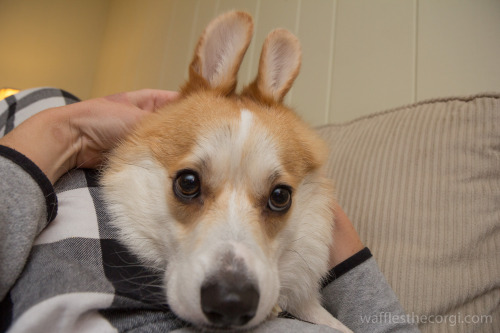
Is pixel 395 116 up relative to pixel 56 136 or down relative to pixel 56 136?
up

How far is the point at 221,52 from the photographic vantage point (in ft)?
3.35

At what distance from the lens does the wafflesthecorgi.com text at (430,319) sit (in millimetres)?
Result: 767

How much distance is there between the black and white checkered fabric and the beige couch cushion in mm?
637

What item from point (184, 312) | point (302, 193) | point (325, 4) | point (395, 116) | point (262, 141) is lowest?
point (184, 312)


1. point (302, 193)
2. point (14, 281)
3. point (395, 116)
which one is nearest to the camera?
point (14, 281)

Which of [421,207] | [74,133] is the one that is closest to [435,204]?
[421,207]

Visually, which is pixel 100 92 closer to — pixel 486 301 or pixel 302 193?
pixel 302 193

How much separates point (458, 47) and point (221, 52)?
93 cm

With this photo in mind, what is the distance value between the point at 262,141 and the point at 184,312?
16.3 inches

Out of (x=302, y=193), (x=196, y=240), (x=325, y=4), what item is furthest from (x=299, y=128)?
(x=325, y=4)

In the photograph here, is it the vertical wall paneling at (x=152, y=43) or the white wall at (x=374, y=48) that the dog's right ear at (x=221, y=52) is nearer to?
the white wall at (x=374, y=48)

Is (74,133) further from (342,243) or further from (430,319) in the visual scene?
(430,319)

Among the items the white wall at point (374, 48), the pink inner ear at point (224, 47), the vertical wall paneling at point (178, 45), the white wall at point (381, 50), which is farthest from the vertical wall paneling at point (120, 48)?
the pink inner ear at point (224, 47)

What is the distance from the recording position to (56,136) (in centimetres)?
80
